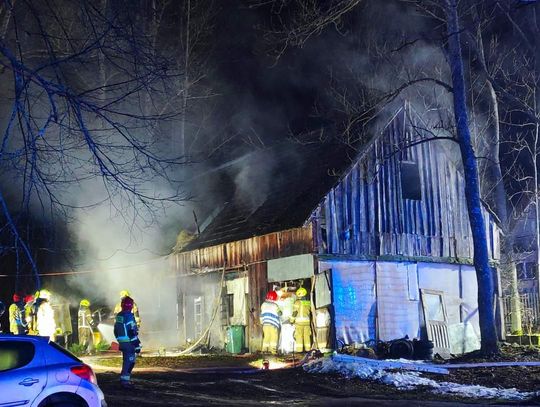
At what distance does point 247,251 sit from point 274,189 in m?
2.54

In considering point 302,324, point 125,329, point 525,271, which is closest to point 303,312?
point 302,324

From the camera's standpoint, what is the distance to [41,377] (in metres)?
7.75

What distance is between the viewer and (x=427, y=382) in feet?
43.4

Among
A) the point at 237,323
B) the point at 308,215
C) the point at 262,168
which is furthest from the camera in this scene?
the point at 262,168

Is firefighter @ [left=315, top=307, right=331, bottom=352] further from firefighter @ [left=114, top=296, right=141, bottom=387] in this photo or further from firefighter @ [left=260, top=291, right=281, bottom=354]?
firefighter @ [left=114, top=296, right=141, bottom=387]

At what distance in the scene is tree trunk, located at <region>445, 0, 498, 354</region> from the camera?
17078mm

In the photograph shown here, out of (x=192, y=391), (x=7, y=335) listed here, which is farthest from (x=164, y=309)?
(x=7, y=335)

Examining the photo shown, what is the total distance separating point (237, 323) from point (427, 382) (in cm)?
992

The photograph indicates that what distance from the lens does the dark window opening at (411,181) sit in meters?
21.6

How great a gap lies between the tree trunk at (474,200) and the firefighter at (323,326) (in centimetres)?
413

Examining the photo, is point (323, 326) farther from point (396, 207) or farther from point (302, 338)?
point (396, 207)

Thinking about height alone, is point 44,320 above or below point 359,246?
below

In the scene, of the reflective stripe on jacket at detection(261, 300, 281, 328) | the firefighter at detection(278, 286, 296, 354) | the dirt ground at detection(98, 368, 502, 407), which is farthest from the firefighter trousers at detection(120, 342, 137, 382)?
the firefighter at detection(278, 286, 296, 354)

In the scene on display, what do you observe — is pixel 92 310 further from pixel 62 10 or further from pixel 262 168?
pixel 62 10
